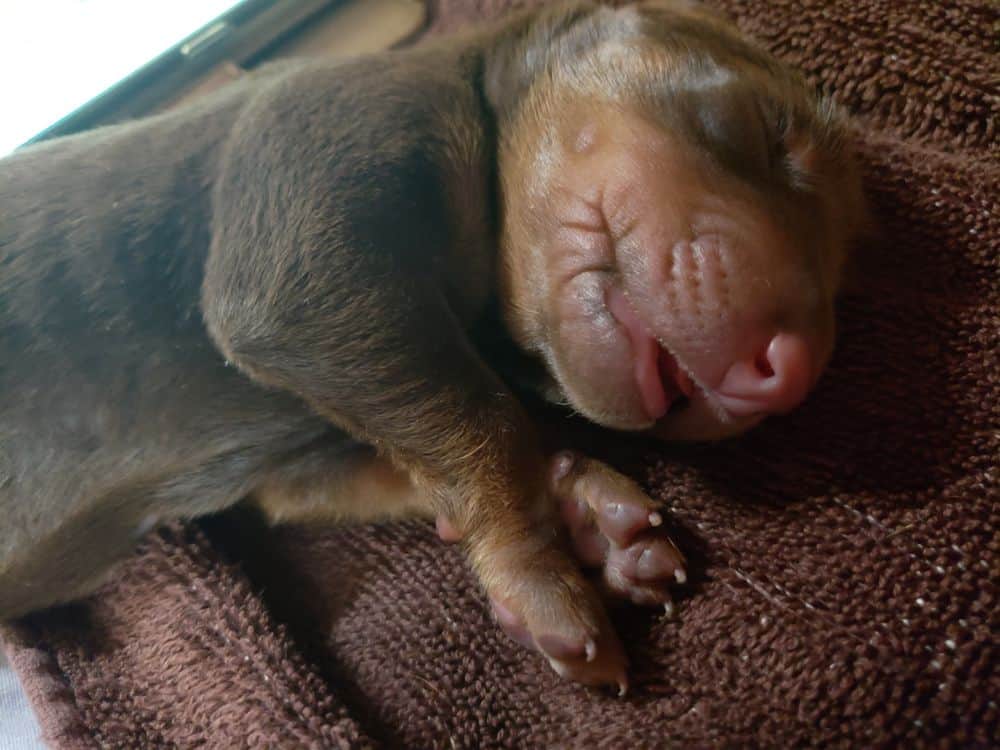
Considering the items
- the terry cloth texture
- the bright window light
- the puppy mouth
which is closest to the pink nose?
the puppy mouth

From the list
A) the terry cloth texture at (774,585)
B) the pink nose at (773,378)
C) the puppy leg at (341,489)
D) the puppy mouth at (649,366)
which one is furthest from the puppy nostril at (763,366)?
the puppy leg at (341,489)

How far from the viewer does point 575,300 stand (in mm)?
1602

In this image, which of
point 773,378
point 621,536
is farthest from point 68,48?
point 773,378

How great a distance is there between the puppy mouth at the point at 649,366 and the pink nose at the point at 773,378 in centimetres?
13

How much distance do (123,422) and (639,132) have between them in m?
1.28

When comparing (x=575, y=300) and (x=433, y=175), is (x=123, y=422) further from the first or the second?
(x=575, y=300)

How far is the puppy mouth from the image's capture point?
1532mm

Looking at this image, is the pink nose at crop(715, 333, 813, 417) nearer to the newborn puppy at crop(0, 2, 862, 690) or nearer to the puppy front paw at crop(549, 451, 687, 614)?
the newborn puppy at crop(0, 2, 862, 690)

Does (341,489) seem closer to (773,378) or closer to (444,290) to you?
(444,290)

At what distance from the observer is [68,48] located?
3035mm

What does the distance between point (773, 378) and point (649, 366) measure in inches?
9.0

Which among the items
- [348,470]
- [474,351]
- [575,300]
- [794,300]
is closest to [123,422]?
[348,470]

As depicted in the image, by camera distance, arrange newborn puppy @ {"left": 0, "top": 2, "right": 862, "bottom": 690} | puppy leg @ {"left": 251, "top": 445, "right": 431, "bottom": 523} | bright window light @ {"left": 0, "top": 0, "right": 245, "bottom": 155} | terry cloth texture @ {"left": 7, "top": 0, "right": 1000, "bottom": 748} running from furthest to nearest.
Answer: bright window light @ {"left": 0, "top": 0, "right": 245, "bottom": 155} < puppy leg @ {"left": 251, "top": 445, "right": 431, "bottom": 523} < newborn puppy @ {"left": 0, "top": 2, "right": 862, "bottom": 690} < terry cloth texture @ {"left": 7, "top": 0, "right": 1000, "bottom": 748}

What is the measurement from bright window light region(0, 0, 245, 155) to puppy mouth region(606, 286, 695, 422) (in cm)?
233
